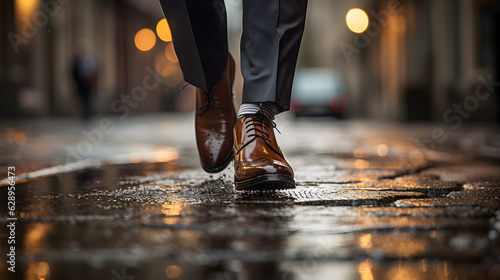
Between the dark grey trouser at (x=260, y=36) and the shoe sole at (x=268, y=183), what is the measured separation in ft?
1.05

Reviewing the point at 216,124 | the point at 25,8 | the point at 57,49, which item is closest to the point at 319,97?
the point at 25,8

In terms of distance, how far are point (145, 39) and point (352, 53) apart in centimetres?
1151

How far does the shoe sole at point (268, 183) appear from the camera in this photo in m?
1.76

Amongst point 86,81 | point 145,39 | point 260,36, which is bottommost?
point 260,36

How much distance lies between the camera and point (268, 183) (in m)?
1.77

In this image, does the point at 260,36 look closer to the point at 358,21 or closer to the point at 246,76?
the point at 246,76

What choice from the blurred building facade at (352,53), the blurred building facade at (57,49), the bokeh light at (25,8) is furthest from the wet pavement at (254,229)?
the bokeh light at (25,8)

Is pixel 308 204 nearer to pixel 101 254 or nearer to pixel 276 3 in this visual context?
pixel 101 254

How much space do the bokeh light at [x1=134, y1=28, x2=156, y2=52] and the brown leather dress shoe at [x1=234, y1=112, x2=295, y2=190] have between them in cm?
2716

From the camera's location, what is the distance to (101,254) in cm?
95

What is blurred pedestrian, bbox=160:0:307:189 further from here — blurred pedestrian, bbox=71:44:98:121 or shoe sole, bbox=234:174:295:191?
blurred pedestrian, bbox=71:44:98:121

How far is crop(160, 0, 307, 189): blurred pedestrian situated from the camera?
187 centimetres

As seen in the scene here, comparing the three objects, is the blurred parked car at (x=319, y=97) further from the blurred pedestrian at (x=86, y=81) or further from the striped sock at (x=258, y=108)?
the striped sock at (x=258, y=108)

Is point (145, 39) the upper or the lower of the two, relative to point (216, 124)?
upper
